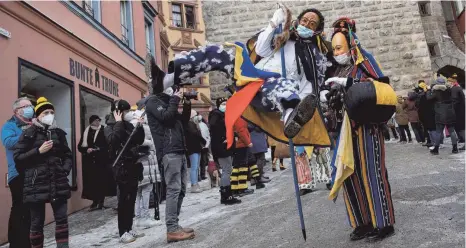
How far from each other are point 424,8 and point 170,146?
24018 millimetres

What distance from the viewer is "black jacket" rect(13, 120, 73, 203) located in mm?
4508

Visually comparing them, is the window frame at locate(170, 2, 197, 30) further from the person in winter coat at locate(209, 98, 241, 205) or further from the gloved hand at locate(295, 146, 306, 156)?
the gloved hand at locate(295, 146, 306, 156)

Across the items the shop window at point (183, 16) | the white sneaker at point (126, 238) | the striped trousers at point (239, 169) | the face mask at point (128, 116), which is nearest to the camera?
the white sneaker at point (126, 238)

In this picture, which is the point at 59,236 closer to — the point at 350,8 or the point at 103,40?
the point at 103,40

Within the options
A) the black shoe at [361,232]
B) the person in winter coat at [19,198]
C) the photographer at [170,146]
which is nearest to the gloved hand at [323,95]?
the black shoe at [361,232]

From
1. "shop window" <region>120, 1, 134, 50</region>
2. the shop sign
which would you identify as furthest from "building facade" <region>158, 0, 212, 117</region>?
the shop sign

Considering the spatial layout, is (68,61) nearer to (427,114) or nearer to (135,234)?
(135,234)

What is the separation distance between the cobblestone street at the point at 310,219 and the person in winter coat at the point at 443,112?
1.37m

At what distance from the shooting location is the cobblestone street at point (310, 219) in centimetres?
353

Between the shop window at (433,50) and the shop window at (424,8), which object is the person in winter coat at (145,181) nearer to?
the shop window at (433,50)

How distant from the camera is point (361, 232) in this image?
346cm

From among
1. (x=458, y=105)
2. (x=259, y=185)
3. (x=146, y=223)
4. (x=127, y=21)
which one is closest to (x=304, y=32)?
(x=146, y=223)

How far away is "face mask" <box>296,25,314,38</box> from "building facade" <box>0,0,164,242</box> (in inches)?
192

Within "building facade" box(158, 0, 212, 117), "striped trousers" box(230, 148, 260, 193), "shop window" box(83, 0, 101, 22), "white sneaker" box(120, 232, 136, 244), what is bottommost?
"white sneaker" box(120, 232, 136, 244)
